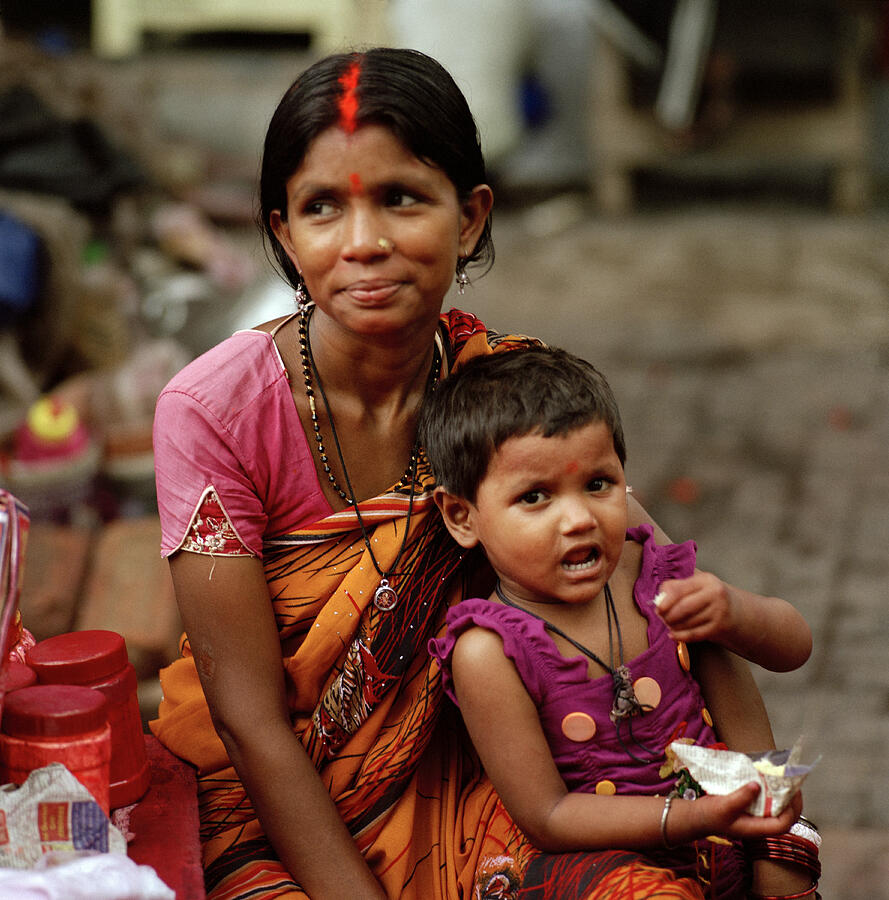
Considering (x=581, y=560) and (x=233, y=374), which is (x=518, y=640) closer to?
(x=581, y=560)

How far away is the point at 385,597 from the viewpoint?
1922 mm

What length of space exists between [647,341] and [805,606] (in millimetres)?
2535

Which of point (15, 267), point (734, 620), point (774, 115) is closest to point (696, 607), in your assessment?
point (734, 620)

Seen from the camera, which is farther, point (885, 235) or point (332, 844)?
point (885, 235)

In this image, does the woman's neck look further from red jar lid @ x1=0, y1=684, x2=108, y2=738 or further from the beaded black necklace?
red jar lid @ x1=0, y1=684, x2=108, y2=738

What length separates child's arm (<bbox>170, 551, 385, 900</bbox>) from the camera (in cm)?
181

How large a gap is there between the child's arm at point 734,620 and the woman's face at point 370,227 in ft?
1.79

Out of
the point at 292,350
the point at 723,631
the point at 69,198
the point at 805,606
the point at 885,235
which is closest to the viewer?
the point at 723,631

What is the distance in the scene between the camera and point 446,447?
6.18 feet

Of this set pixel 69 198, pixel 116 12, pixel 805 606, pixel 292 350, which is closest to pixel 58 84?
pixel 69 198

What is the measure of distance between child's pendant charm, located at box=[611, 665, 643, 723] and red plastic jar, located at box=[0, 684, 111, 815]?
0.68 m

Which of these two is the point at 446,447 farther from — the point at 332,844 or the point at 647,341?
the point at 647,341

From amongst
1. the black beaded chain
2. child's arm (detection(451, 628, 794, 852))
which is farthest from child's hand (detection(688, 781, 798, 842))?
the black beaded chain

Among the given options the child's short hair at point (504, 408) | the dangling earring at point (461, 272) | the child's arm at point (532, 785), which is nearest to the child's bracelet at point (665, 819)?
the child's arm at point (532, 785)
